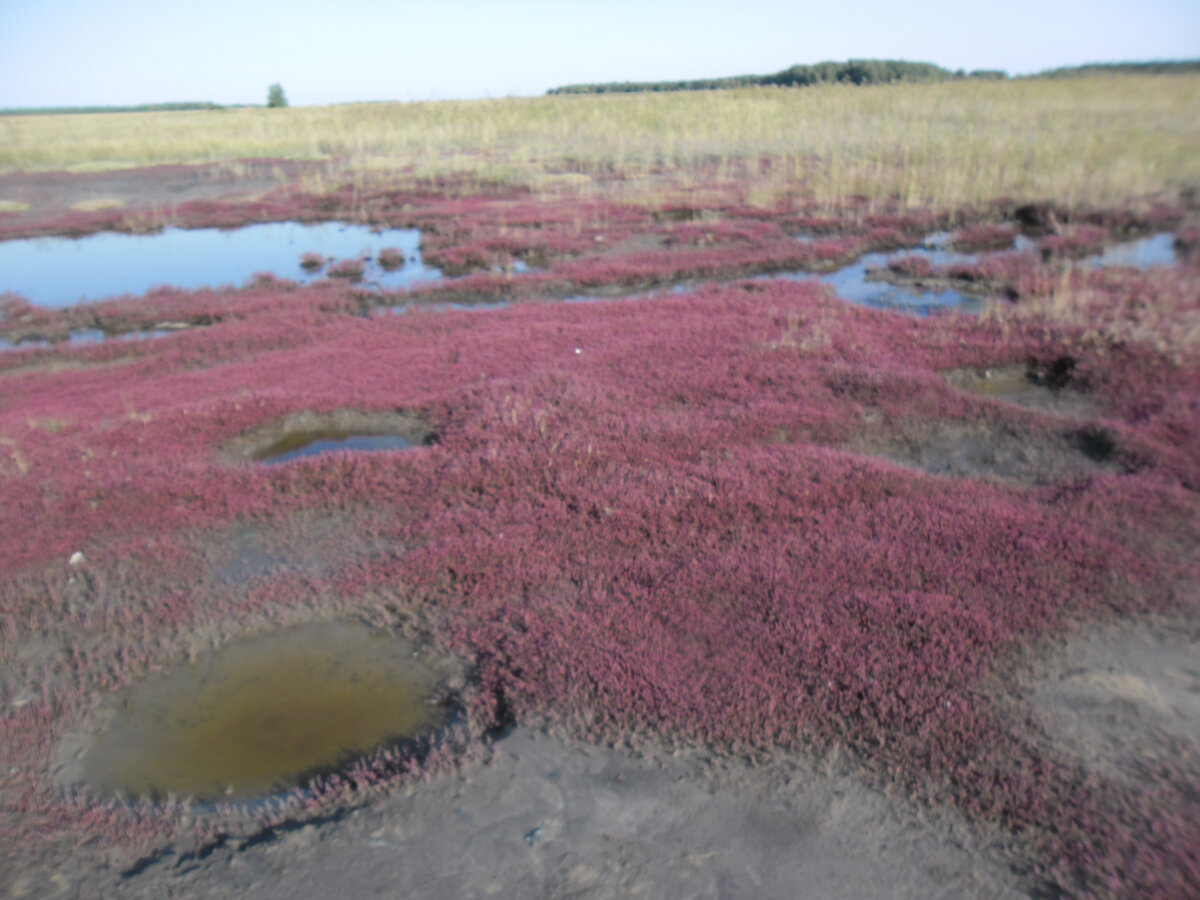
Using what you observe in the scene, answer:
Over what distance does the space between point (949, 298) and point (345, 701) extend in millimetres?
12280

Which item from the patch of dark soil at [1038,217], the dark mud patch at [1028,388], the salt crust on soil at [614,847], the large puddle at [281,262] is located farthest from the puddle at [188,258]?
the patch of dark soil at [1038,217]

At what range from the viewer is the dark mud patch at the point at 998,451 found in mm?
7039

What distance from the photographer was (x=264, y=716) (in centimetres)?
473

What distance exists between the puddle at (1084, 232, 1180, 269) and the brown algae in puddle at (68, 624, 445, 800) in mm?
13980

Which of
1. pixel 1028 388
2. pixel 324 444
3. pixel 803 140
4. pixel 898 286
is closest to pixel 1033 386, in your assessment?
pixel 1028 388

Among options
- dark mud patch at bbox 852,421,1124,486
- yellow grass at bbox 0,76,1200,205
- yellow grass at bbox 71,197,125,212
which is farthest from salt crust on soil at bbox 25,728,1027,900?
yellow grass at bbox 71,197,125,212

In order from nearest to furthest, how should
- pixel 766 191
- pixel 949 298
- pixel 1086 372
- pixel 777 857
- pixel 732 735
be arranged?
pixel 777 857
pixel 732 735
pixel 1086 372
pixel 949 298
pixel 766 191

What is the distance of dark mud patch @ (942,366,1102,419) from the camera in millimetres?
8422

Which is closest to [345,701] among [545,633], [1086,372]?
[545,633]

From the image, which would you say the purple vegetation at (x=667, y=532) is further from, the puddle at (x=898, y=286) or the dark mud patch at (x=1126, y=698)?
the puddle at (x=898, y=286)

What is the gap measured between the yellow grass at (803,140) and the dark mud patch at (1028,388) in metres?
11.9

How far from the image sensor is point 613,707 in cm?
444

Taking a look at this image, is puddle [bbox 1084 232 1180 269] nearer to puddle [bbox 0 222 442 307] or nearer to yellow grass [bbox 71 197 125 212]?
puddle [bbox 0 222 442 307]

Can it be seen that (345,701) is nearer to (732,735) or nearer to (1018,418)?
(732,735)
